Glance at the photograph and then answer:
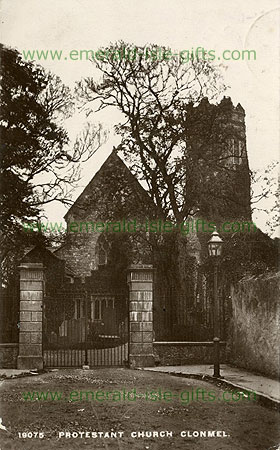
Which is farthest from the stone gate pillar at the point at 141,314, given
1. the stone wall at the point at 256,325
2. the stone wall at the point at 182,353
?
the stone wall at the point at 256,325

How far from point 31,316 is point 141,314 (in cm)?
262

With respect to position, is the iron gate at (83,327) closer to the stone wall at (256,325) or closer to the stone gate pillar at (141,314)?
the stone gate pillar at (141,314)

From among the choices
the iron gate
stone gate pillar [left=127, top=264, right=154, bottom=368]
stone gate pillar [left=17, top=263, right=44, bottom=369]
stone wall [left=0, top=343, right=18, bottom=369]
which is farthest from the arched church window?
stone wall [left=0, top=343, right=18, bottom=369]

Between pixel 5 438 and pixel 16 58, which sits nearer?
pixel 5 438

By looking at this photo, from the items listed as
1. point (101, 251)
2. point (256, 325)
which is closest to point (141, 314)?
point (256, 325)

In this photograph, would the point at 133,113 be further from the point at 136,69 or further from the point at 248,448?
the point at 248,448

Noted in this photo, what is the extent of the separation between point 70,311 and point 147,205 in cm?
698

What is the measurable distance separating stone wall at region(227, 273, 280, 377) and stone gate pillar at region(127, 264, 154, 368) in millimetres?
2060

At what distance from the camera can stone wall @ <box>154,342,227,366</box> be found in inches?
545

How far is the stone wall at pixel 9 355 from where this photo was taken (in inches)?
528

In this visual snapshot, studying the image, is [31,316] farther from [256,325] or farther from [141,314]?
[256,325]

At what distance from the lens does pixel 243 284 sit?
13.3 m

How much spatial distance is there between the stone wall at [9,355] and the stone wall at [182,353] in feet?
11.1

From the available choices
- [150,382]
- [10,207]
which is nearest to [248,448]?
[150,382]
